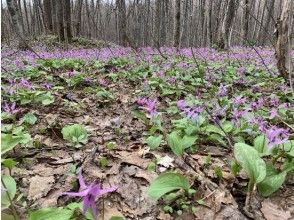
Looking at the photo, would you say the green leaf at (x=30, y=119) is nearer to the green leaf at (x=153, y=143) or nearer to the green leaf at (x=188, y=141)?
the green leaf at (x=153, y=143)

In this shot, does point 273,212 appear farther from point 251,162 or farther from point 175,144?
point 175,144

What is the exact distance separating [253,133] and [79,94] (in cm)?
232

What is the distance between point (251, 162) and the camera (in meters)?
1.95

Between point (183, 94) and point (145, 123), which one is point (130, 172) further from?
point (183, 94)

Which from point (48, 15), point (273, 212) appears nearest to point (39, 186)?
point (273, 212)

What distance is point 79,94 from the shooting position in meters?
4.38

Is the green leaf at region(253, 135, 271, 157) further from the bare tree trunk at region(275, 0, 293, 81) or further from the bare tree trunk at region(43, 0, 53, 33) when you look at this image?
the bare tree trunk at region(43, 0, 53, 33)

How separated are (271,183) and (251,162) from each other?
179 millimetres

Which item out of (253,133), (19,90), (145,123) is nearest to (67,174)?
(145,123)

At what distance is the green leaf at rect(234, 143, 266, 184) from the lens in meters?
1.90

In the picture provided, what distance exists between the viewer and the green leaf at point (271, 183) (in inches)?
77.7

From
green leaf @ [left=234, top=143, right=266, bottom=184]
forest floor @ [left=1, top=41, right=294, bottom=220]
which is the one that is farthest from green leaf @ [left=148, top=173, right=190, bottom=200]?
green leaf @ [left=234, top=143, right=266, bottom=184]

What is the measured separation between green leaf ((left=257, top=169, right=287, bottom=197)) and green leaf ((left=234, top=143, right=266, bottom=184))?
0.12 meters

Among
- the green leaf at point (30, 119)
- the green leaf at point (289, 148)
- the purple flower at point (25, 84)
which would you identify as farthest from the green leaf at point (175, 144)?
the purple flower at point (25, 84)
